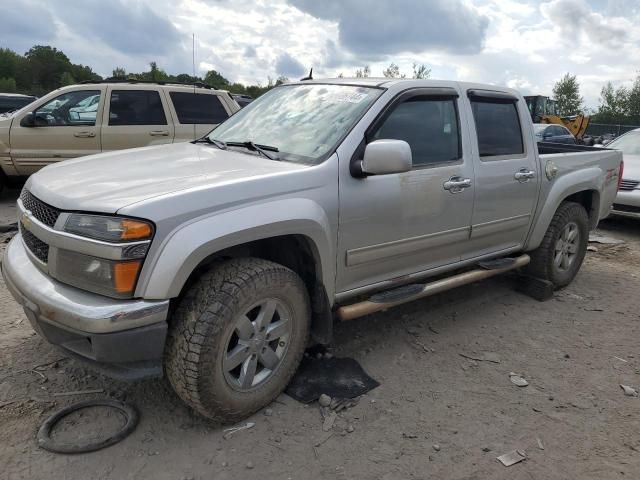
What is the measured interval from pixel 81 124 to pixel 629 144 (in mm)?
8990

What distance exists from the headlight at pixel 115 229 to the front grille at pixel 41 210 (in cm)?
30

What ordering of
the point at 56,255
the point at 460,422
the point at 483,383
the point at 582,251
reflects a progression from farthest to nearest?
the point at 582,251, the point at 483,383, the point at 460,422, the point at 56,255

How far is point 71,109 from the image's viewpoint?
25.1 feet

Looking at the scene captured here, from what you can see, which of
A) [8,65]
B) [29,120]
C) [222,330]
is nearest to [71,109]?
[29,120]

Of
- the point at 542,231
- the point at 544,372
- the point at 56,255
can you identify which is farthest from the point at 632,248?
the point at 56,255

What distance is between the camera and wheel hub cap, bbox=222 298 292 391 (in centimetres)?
271

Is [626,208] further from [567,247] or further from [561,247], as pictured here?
[561,247]

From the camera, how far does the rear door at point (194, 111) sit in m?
7.90

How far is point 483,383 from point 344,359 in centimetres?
92

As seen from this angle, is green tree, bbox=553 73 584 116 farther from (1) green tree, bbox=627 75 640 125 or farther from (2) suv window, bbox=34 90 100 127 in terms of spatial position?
(2) suv window, bbox=34 90 100 127

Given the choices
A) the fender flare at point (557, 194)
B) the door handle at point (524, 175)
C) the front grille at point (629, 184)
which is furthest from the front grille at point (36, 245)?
the front grille at point (629, 184)

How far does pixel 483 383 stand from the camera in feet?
11.1

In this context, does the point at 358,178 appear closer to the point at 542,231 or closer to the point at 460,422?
the point at 460,422

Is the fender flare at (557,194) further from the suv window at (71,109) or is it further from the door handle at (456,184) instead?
the suv window at (71,109)
